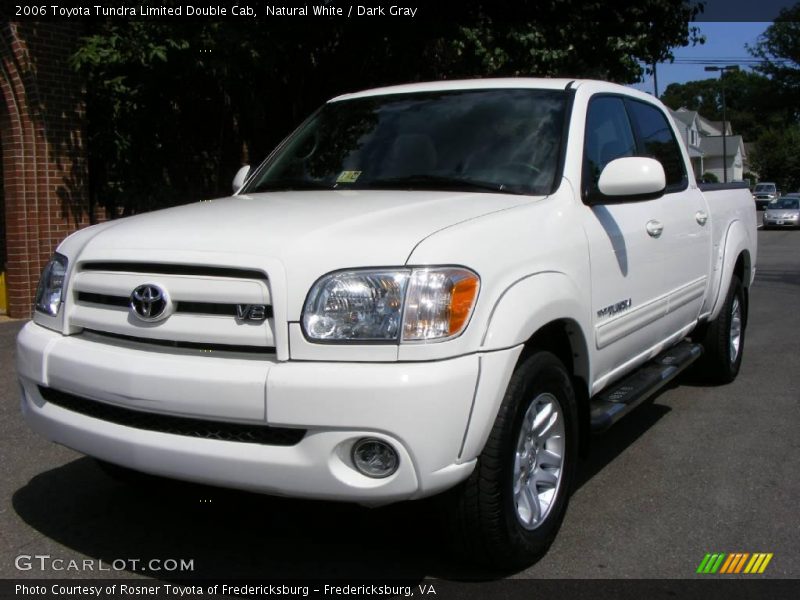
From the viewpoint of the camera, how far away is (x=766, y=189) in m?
55.2

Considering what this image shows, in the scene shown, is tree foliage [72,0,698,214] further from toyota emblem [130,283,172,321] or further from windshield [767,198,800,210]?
windshield [767,198,800,210]

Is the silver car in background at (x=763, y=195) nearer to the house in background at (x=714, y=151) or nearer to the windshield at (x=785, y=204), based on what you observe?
the windshield at (x=785, y=204)

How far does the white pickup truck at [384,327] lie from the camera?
9.27 feet

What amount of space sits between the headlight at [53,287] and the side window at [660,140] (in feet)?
10.1

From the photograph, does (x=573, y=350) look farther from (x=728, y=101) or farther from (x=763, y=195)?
(x=728, y=101)

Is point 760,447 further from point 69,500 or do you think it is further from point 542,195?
point 69,500

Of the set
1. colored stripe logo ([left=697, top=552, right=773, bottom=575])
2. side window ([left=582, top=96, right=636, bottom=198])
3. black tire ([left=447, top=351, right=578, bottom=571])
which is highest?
side window ([left=582, top=96, right=636, bottom=198])

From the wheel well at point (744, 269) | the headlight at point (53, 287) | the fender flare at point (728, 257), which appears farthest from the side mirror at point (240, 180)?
the wheel well at point (744, 269)

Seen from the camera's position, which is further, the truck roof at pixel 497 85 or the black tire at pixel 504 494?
the truck roof at pixel 497 85

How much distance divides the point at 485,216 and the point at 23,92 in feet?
24.9

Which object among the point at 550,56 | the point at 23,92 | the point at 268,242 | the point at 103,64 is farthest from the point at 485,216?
the point at 550,56

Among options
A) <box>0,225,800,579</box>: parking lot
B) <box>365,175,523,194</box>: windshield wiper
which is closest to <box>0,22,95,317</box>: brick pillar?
<box>0,225,800,579</box>: parking lot

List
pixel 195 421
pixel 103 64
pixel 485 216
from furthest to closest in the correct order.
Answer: pixel 103 64 → pixel 485 216 → pixel 195 421

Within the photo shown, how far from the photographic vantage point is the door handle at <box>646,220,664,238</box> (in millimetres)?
4438
